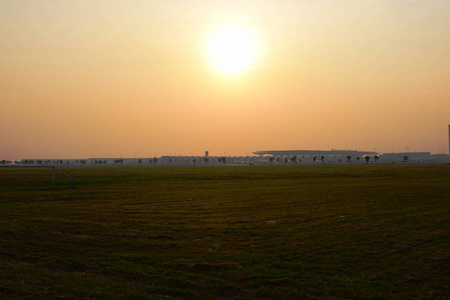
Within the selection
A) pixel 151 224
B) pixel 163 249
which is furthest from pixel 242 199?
pixel 163 249

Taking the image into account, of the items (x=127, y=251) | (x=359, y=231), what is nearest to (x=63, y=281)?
(x=127, y=251)

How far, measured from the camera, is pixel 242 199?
114 feet

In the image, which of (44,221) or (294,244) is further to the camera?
(44,221)

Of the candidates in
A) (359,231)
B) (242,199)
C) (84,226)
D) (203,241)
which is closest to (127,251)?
(203,241)

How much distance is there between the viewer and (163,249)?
16.4m

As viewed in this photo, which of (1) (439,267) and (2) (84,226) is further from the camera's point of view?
(2) (84,226)

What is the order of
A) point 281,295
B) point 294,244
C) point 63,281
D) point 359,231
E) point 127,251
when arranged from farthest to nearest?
point 359,231 < point 294,244 < point 127,251 < point 63,281 < point 281,295

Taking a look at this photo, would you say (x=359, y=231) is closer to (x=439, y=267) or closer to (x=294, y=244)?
(x=294, y=244)

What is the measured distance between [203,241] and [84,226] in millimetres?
6706

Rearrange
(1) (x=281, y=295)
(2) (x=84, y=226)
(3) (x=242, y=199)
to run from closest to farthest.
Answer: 1. (1) (x=281, y=295)
2. (2) (x=84, y=226)
3. (3) (x=242, y=199)

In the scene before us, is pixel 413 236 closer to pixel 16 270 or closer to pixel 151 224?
pixel 151 224

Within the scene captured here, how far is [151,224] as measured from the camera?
22.0 metres

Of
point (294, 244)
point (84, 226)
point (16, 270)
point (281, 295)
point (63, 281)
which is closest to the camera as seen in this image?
point (281, 295)

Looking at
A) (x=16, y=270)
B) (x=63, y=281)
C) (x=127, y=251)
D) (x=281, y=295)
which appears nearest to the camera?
(x=281, y=295)
